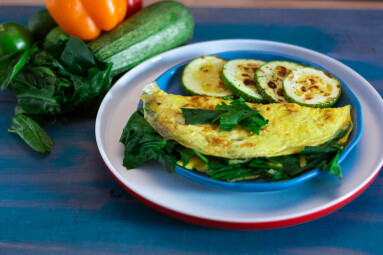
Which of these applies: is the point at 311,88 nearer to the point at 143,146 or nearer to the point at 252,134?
the point at 252,134

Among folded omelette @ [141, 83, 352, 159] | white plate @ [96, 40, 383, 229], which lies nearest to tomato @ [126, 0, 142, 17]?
white plate @ [96, 40, 383, 229]

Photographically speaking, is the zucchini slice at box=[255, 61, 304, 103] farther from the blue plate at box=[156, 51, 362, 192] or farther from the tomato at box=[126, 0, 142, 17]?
the tomato at box=[126, 0, 142, 17]

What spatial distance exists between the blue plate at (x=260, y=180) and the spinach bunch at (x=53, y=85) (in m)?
0.55

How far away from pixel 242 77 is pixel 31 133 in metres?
1.63

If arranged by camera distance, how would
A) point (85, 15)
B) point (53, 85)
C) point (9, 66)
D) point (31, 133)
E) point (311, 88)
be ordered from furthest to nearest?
point (85, 15) → point (9, 66) → point (53, 85) → point (31, 133) → point (311, 88)

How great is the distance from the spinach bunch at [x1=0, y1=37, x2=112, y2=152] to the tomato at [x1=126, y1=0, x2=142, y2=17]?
101 cm

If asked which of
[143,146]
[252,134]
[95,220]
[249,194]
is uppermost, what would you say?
[252,134]

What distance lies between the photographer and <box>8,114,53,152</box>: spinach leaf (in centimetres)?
278

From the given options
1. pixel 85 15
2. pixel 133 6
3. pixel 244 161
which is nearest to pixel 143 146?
pixel 244 161

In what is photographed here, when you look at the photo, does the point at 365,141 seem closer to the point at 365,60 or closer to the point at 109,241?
the point at 365,60

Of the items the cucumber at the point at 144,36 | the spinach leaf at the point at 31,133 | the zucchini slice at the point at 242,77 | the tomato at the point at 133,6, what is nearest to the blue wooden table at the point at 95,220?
the spinach leaf at the point at 31,133

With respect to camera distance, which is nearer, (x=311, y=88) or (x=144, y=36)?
(x=311, y=88)

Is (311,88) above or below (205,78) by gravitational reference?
above

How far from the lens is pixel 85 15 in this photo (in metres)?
3.43
